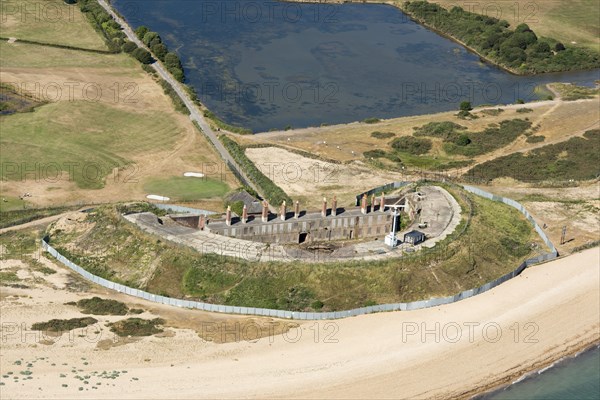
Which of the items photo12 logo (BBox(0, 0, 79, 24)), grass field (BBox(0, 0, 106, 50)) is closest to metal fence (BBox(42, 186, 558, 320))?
grass field (BBox(0, 0, 106, 50))

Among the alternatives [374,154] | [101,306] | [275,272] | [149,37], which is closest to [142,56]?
[149,37]

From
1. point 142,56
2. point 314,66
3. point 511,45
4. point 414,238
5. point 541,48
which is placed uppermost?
point 511,45

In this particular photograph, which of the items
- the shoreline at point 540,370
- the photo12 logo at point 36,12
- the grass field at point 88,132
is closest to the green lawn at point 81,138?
the grass field at point 88,132

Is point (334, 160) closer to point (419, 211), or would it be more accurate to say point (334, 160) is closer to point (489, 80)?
point (419, 211)

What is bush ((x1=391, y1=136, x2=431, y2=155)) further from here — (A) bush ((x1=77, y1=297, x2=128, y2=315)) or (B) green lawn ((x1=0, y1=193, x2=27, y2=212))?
(A) bush ((x1=77, y1=297, x2=128, y2=315))

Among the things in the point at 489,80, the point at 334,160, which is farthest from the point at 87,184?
the point at 489,80

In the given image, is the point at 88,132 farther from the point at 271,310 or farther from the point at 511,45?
the point at 511,45

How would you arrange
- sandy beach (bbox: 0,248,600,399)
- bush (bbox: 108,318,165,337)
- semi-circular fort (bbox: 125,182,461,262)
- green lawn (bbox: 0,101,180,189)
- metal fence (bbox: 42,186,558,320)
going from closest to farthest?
sandy beach (bbox: 0,248,600,399), bush (bbox: 108,318,165,337), metal fence (bbox: 42,186,558,320), semi-circular fort (bbox: 125,182,461,262), green lawn (bbox: 0,101,180,189)

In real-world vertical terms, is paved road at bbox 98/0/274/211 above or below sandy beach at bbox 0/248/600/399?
above
